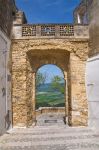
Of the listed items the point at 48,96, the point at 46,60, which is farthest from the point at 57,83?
the point at 46,60

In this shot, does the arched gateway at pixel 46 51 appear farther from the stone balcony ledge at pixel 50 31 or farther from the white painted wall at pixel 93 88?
the white painted wall at pixel 93 88

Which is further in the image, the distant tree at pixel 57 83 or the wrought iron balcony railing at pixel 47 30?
the distant tree at pixel 57 83

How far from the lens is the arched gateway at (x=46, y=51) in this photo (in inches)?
470

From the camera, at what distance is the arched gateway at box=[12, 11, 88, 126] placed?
1194 cm

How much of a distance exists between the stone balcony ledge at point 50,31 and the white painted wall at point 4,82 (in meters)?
1.14

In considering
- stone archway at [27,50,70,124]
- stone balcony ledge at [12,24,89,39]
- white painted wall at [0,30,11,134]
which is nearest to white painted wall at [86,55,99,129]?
stone balcony ledge at [12,24,89,39]

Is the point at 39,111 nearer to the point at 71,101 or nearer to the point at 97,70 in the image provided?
the point at 71,101

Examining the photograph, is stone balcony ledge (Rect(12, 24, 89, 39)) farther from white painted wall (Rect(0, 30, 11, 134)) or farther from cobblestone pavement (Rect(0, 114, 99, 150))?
cobblestone pavement (Rect(0, 114, 99, 150))

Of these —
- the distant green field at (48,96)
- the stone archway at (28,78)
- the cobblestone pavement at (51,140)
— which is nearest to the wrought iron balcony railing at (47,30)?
the stone archway at (28,78)

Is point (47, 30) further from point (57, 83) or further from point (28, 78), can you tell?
point (57, 83)

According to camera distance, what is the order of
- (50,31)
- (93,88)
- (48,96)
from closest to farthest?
(93,88) < (50,31) < (48,96)

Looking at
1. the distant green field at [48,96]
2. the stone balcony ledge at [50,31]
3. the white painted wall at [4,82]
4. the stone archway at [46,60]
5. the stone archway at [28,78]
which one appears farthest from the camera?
the distant green field at [48,96]

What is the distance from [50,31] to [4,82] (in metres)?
3.35

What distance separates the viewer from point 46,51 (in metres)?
12.6
